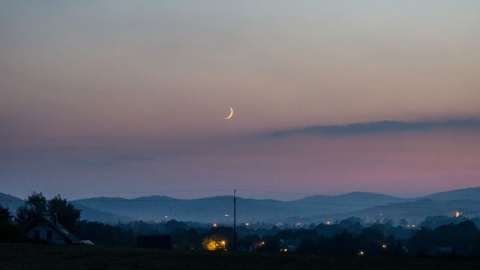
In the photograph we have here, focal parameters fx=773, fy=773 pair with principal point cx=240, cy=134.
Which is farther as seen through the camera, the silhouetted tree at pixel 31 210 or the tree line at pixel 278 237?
the silhouetted tree at pixel 31 210

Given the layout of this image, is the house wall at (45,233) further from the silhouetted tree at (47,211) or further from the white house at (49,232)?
the silhouetted tree at (47,211)

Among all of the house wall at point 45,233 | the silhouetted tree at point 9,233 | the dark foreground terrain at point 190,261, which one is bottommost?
the dark foreground terrain at point 190,261

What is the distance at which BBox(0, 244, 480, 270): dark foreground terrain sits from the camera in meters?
47.6

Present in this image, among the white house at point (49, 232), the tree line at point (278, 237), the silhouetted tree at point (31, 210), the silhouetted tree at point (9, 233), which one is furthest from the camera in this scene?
the silhouetted tree at point (31, 210)

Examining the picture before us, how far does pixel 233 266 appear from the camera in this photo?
48.6 metres

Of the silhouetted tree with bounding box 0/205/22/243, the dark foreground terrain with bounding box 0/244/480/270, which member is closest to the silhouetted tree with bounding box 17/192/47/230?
the silhouetted tree with bounding box 0/205/22/243

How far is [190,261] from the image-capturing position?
51.8m

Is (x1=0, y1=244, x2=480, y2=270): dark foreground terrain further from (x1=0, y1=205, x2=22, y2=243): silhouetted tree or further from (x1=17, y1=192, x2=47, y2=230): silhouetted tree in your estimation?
(x1=17, y1=192, x2=47, y2=230): silhouetted tree

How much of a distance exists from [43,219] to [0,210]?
17.6ft

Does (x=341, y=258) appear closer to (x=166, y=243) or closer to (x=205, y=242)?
(x=166, y=243)

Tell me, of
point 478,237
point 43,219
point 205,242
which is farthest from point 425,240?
point 43,219

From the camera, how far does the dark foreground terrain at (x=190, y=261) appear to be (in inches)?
1873

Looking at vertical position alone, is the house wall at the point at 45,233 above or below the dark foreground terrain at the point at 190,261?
above

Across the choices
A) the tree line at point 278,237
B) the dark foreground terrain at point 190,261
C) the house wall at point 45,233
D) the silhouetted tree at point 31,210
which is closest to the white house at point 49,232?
the house wall at point 45,233
